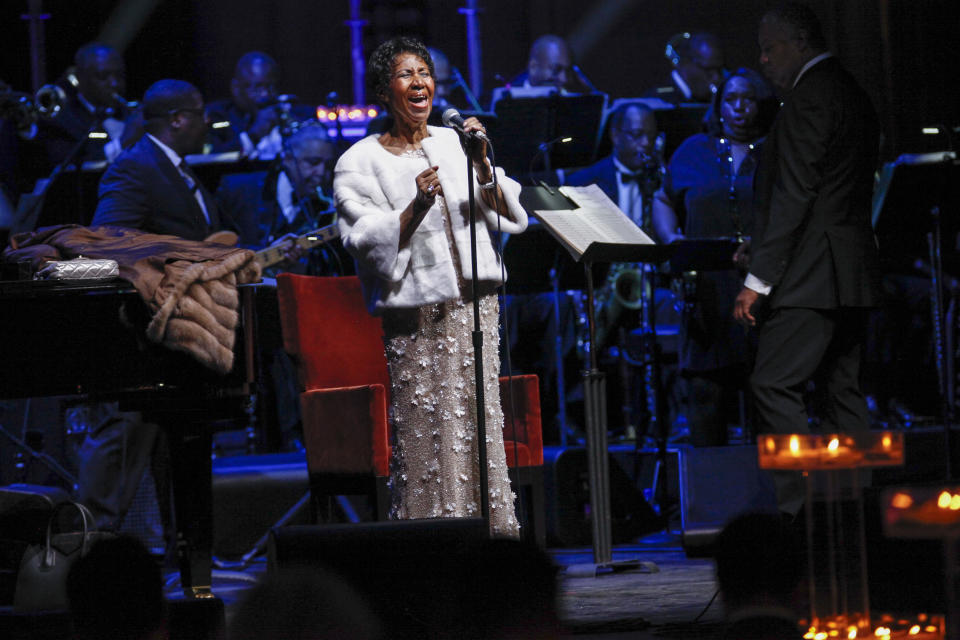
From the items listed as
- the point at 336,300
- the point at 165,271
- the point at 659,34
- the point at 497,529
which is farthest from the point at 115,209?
the point at 659,34

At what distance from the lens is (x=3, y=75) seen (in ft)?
33.1

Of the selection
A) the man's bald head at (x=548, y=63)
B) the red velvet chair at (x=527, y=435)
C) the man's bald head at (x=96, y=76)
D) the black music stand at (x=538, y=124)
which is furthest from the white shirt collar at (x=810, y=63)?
the man's bald head at (x=96, y=76)

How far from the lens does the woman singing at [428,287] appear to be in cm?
359

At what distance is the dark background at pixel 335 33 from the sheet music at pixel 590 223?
623cm

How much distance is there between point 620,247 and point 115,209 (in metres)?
2.53

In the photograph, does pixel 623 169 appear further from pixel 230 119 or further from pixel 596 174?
pixel 230 119

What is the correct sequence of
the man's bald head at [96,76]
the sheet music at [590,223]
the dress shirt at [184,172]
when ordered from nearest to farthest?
1. the sheet music at [590,223]
2. the dress shirt at [184,172]
3. the man's bald head at [96,76]

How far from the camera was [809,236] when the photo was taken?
4043 mm

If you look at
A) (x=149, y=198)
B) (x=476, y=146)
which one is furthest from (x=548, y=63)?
(x=476, y=146)

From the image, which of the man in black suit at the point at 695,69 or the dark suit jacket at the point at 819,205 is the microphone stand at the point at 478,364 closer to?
the dark suit jacket at the point at 819,205

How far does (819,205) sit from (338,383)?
187 cm

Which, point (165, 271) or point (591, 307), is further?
point (591, 307)

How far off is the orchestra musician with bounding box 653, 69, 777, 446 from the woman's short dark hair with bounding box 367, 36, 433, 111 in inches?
87.4

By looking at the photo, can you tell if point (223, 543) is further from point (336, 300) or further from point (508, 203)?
point (508, 203)
